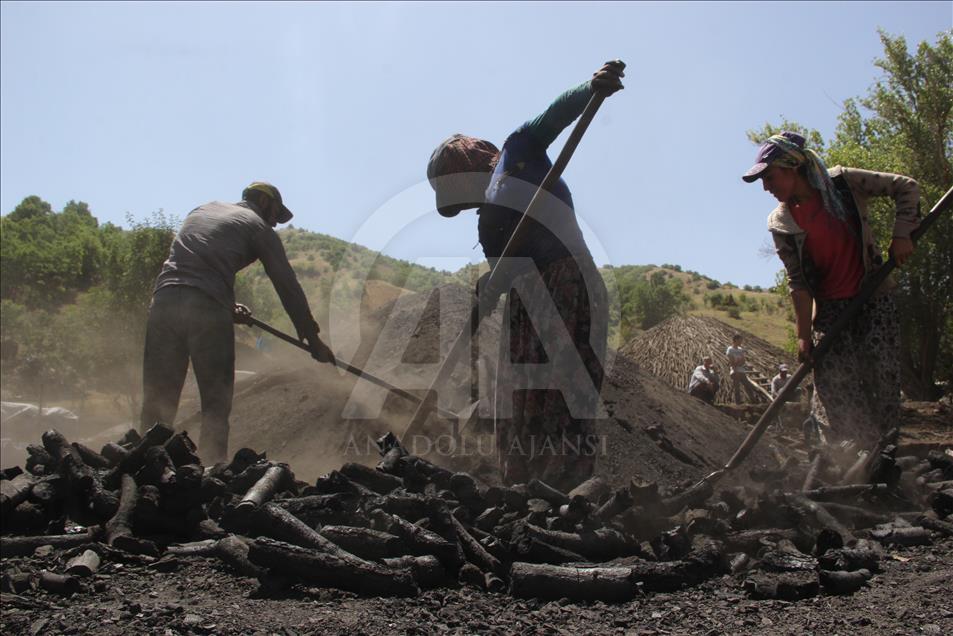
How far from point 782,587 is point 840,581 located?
0.68 ft

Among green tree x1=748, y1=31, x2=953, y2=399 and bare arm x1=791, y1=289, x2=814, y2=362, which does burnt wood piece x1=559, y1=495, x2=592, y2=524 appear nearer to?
bare arm x1=791, y1=289, x2=814, y2=362

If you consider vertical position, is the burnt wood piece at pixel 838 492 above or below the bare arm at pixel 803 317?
below

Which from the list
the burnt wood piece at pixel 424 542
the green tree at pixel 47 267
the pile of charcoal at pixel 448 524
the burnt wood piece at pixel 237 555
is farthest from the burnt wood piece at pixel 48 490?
the green tree at pixel 47 267

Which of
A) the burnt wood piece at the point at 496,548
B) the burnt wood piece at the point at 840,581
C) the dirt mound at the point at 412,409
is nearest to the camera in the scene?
the burnt wood piece at the point at 840,581

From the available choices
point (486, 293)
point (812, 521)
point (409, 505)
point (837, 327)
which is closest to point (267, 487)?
point (409, 505)

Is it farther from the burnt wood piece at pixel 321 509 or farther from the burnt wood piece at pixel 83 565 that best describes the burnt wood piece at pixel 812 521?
the burnt wood piece at pixel 83 565

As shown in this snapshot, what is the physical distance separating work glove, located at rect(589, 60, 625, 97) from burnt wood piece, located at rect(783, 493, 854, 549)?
2.36m

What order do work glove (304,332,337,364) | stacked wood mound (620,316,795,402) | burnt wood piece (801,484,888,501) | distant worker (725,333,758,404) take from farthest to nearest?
1. stacked wood mound (620,316,795,402)
2. distant worker (725,333,758,404)
3. work glove (304,332,337,364)
4. burnt wood piece (801,484,888,501)

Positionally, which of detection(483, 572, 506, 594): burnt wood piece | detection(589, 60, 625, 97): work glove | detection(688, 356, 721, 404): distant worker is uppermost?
detection(589, 60, 625, 97): work glove

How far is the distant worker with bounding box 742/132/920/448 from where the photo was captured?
4.25 meters

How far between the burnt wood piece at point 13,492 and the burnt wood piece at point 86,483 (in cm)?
17

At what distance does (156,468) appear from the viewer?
3967 mm

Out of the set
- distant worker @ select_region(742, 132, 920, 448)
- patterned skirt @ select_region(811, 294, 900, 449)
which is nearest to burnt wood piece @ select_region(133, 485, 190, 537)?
distant worker @ select_region(742, 132, 920, 448)

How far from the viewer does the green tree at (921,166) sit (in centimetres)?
1297
